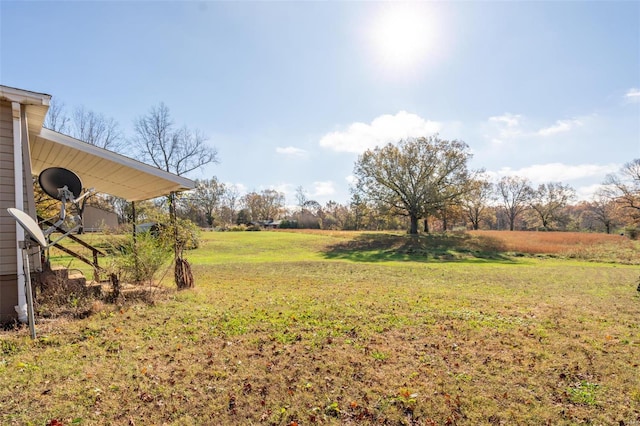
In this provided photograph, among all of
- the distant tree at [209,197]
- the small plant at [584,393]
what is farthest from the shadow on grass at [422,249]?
the distant tree at [209,197]

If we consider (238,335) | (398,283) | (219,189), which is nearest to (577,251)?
(398,283)

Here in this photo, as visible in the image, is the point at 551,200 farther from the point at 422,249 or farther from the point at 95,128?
the point at 95,128

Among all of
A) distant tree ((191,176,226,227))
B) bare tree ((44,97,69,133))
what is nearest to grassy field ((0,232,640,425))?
A: bare tree ((44,97,69,133))

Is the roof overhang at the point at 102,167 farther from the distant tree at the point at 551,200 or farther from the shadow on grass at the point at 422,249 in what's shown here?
the distant tree at the point at 551,200

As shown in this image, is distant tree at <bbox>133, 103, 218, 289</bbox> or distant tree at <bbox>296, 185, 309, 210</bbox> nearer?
distant tree at <bbox>133, 103, 218, 289</bbox>

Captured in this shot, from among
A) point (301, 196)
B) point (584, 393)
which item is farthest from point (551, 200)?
point (584, 393)

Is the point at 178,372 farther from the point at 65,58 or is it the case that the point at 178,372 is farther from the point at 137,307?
the point at 65,58

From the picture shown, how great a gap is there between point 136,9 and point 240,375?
1002 cm

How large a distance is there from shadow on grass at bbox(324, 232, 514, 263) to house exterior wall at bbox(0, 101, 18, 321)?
1639 centimetres

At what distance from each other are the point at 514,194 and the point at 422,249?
41746mm

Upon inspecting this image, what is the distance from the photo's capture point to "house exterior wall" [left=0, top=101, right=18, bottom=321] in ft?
17.8

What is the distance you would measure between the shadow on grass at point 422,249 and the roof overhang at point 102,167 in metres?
13.5

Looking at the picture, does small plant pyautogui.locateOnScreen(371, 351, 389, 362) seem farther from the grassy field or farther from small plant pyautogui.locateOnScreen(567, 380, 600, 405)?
small plant pyautogui.locateOnScreen(567, 380, 600, 405)

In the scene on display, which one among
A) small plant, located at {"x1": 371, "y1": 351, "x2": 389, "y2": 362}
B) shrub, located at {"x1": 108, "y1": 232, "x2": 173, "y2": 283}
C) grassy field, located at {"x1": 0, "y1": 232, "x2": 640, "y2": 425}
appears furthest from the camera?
shrub, located at {"x1": 108, "y1": 232, "x2": 173, "y2": 283}
